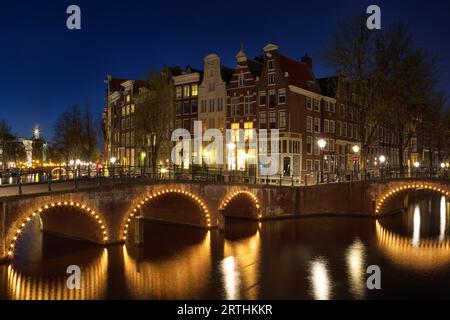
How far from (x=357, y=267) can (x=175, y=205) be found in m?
16.9

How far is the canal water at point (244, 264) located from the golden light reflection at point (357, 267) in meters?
0.05

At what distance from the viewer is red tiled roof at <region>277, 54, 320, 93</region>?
152 ft

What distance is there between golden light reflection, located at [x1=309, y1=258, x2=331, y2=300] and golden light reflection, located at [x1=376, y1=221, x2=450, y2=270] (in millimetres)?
4393

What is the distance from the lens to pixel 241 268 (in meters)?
21.1

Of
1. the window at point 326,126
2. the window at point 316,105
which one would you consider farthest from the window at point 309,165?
the window at point 316,105

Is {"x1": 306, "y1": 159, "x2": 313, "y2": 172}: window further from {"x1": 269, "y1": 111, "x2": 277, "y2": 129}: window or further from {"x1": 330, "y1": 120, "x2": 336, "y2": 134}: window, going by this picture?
{"x1": 330, "y1": 120, "x2": 336, "y2": 134}: window

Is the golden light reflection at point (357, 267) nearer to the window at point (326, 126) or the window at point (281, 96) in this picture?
the window at point (281, 96)

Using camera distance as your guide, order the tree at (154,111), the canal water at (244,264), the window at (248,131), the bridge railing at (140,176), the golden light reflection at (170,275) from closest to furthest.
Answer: the golden light reflection at (170,275) → the canal water at (244,264) → the bridge railing at (140,176) → the tree at (154,111) → the window at (248,131)

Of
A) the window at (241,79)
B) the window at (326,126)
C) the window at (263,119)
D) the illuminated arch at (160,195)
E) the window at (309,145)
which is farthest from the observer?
the window at (326,126)

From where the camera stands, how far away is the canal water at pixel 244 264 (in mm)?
17438

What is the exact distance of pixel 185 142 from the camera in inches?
2152

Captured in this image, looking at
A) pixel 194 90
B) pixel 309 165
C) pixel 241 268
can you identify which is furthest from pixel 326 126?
pixel 241 268

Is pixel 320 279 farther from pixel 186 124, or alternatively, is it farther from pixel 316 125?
pixel 186 124
